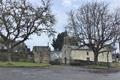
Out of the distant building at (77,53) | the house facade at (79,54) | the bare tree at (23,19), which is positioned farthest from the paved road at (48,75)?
the house facade at (79,54)

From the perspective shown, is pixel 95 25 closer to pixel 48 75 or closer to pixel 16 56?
pixel 16 56

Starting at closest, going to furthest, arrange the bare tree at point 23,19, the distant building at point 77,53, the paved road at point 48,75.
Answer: the paved road at point 48,75 → the bare tree at point 23,19 → the distant building at point 77,53

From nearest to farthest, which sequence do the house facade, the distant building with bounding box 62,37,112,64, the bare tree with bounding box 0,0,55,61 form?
the bare tree with bounding box 0,0,55,61, the distant building with bounding box 62,37,112,64, the house facade

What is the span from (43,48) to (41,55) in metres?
5.89

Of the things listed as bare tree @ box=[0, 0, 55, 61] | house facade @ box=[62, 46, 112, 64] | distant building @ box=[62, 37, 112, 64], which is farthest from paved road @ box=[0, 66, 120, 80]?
house facade @ box=[62, 46, 112, 64]

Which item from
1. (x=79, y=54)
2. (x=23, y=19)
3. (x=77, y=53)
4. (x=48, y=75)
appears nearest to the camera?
(x=48, y=75)

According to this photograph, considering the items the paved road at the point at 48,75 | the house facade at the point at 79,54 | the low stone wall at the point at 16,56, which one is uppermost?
the house facade at the point at 79,54

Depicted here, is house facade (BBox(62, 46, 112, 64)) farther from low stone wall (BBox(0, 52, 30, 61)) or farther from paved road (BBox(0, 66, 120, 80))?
paved road (BBox(0, 66, 120, 80))

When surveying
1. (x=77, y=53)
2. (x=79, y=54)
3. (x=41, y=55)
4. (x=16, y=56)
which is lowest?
(x=16, y=56)

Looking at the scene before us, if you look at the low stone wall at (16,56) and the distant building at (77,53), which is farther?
the distant building at (77,53)

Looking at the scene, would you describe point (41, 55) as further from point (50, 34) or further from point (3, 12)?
point (3, 12)

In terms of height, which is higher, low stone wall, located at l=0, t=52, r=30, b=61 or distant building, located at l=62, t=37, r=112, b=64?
distant building, located at l=62, t=37, r=112, b=64

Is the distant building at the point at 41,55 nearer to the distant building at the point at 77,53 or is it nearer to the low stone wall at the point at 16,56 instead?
the low stone wall at the point at 16,56

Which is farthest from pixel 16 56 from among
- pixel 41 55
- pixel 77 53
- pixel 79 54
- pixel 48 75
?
pixel 48 75
